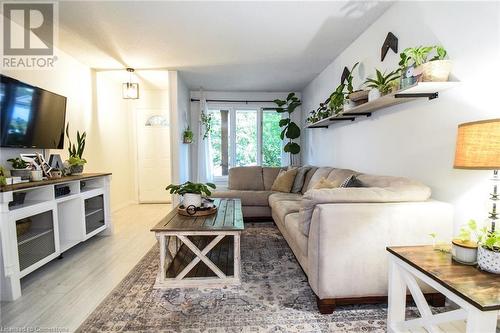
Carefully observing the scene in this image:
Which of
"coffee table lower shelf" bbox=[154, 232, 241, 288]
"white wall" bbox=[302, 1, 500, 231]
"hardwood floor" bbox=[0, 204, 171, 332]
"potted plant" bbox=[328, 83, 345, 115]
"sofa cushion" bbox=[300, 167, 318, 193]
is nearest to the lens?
"white wall" bbox=[302, 1, 500, 231]

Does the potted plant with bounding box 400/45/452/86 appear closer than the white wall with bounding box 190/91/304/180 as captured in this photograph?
Yes

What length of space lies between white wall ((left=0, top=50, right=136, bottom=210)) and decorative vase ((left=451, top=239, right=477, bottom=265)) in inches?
142

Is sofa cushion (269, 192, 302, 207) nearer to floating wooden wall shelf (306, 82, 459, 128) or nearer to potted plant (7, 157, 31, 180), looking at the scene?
floating wooden wall shelf (306, 82, 459, 128)

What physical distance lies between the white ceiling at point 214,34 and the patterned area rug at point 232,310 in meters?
2.43

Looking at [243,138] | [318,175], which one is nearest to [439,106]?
[318,175]

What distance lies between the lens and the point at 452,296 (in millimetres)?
1053

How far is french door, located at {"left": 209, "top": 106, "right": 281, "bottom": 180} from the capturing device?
5.80m

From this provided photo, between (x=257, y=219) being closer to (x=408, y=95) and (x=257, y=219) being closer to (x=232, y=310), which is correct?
(x=232, y=310)

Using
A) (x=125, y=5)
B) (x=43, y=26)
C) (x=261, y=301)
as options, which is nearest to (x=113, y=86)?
(x=43, y=26)

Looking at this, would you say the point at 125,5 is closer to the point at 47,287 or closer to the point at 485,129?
the point at 47,287

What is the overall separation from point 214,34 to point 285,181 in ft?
7.47

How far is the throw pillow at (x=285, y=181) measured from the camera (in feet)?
13.1

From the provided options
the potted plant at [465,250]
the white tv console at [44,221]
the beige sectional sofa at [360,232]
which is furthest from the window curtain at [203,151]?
the potted plant at [465,250]

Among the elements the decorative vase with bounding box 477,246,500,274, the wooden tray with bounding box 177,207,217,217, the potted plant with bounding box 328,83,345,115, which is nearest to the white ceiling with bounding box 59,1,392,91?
the potted plant with bounding box 328,83,345,115
